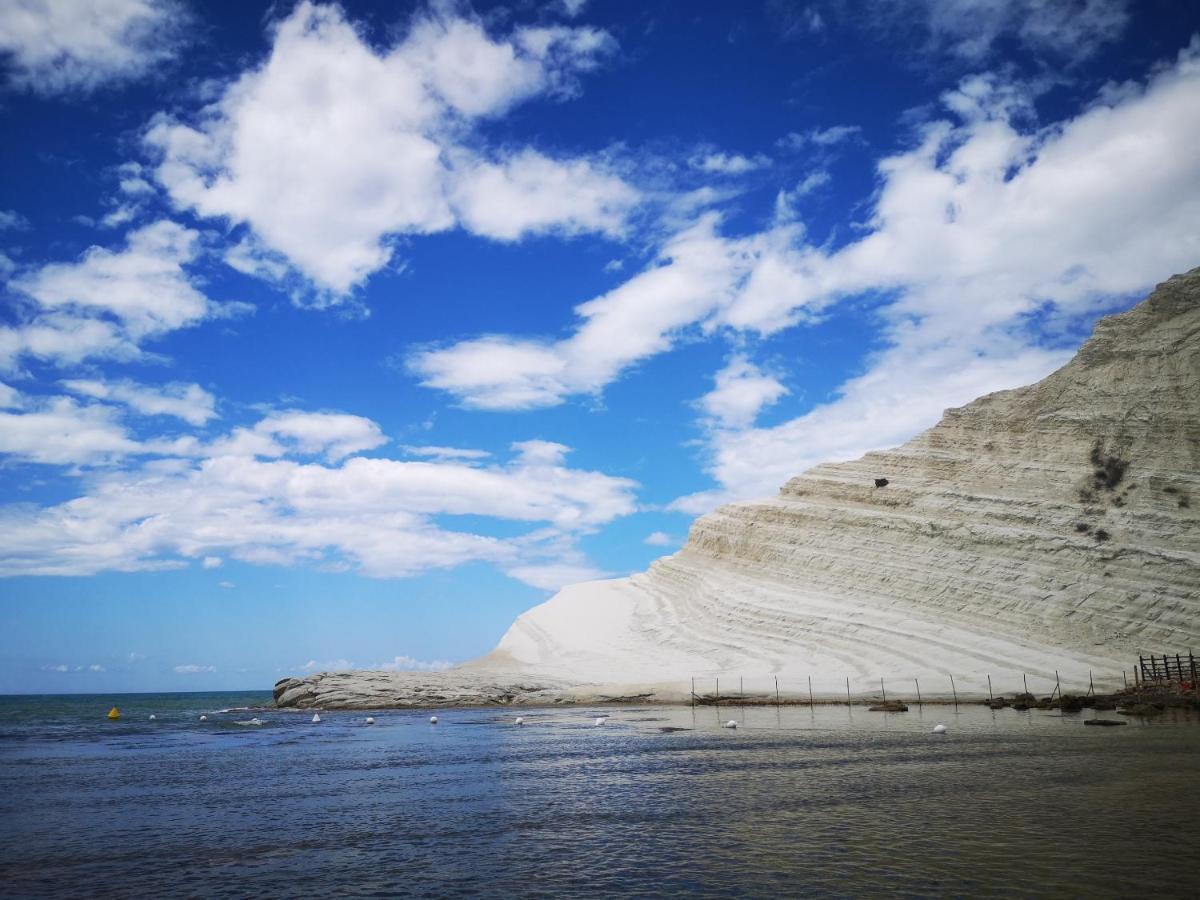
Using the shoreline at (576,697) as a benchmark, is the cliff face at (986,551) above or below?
above

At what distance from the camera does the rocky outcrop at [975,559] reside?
51250mm

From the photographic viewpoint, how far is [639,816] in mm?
18859

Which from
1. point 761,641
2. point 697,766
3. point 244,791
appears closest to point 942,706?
point 761,641

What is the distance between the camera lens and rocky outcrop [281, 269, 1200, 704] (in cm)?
5125

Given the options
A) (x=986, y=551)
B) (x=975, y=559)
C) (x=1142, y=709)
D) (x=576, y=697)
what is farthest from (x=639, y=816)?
(x=986, y=551)

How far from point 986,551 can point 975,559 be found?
96 centimetres

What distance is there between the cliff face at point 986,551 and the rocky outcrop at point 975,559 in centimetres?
12

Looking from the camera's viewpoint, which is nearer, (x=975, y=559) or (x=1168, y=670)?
(x=1168, y=670)

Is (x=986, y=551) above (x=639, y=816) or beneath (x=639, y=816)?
above

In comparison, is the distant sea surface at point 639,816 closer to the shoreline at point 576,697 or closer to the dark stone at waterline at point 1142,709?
the dark stone at waterline at point 1142,709

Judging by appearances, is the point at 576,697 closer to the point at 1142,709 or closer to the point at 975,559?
the point at 975,559

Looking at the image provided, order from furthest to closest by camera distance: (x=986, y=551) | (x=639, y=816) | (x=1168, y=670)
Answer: (x=986, y=551)
(x=1168, y=670)
(x=639, y=816)

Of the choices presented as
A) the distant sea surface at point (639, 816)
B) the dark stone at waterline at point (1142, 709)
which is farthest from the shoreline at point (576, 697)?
the distant sea surface at point (639, 816)

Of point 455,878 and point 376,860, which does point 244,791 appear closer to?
point 376,860
